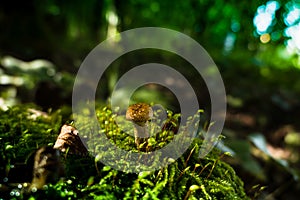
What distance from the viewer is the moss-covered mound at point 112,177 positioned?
0.90 meters

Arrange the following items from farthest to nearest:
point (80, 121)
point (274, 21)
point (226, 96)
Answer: point (226, 96)
point (274, 21)
point (80, 121)

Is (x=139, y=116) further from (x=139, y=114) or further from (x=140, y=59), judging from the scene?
(x=140, y=59)

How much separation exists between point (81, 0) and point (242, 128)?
3456 mm

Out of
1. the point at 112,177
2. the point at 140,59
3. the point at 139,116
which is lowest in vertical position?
the point at 112,177

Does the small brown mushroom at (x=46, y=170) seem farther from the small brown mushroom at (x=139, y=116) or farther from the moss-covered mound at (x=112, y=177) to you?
the small brown mushroom at (x=139, y=116)

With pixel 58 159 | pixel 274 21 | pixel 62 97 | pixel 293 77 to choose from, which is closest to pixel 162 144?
pixel 58 159

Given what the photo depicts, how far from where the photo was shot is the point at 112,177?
0.94 m

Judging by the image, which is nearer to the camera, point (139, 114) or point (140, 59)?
point (139, 114)

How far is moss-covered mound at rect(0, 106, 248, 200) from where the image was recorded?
0.90 metres

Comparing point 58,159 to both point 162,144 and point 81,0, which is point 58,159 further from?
point 81,0

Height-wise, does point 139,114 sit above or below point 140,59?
below

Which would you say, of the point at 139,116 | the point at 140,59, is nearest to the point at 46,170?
the point at 139,116

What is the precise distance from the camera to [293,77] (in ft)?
19.4

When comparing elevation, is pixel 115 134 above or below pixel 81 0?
below
